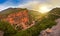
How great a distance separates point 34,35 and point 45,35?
1007 cm

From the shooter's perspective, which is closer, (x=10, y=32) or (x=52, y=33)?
(x=52, y=33)

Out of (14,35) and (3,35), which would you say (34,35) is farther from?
(3,35)

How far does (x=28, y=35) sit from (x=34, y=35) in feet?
12.6

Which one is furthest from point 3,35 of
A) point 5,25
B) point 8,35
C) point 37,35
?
point 37,35

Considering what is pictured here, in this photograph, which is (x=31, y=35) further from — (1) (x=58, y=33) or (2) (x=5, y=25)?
(1) (x=58, y=33)

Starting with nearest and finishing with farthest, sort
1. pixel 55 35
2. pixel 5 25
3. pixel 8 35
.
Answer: pixel 55 35 → pixel 8 35 → pixel 5 25

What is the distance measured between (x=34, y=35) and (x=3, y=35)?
13.9m

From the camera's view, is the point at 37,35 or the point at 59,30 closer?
the point at 59,30

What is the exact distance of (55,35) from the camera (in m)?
55.1

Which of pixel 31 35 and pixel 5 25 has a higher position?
pixel 5 25

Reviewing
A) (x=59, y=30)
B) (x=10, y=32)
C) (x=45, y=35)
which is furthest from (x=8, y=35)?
(x=59, y=30)

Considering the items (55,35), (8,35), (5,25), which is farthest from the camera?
(5,25)

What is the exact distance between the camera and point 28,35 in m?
64.7

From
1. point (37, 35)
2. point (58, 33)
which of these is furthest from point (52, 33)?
point (37, 35)
